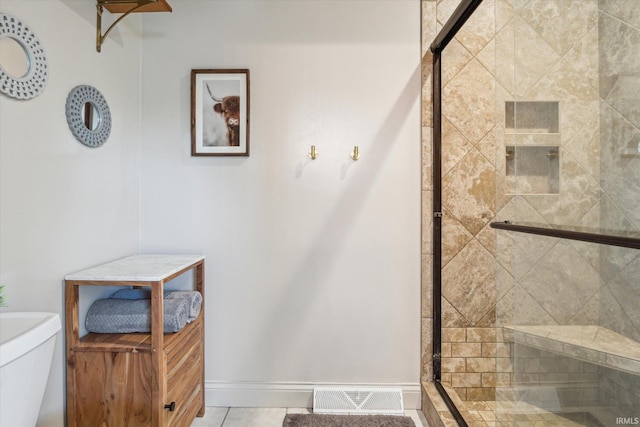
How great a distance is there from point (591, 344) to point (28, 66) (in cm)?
202

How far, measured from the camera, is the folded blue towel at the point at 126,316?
4.36 feet

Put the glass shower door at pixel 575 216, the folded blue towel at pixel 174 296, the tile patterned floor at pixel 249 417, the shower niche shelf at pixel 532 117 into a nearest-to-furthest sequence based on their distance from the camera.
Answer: the glass shower door at pixel 575 216
the shower niche shelf at pixel 532 117
the folded blue towel at pixel 174 296
the tile patterned floor at pixel 249 417

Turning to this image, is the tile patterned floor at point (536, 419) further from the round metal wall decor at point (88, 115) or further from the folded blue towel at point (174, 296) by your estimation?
the round metal wall decor at point (88, 115)

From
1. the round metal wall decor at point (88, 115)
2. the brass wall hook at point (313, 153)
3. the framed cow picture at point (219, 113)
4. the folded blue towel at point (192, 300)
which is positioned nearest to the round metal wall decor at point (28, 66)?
the round metal wall decor at point (88, 115)

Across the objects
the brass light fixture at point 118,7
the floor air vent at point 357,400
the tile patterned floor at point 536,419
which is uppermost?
the brass light fixture at point 118,7

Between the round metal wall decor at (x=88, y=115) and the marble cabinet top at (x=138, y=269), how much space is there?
1.84 ft

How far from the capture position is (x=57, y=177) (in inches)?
51.1

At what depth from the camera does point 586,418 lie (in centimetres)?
92

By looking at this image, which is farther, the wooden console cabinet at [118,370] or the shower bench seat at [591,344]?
the wooden console cabinet at [118,370]

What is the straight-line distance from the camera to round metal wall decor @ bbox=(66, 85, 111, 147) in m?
1.36

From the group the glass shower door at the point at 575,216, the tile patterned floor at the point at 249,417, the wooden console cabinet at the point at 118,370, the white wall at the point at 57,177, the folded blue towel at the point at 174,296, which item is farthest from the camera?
the tile patterned floor at the point at 249,417

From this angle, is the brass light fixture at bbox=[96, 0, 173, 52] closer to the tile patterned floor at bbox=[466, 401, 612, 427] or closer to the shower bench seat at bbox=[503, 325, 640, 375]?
the shower bench seat at bbox=[503, 325, 640, 375]

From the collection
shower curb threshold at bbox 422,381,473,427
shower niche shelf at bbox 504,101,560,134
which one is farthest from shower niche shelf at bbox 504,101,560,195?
shower curb threshold at bbox 422,381,473,427

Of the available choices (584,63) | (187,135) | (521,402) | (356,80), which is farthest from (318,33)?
(521,402)
